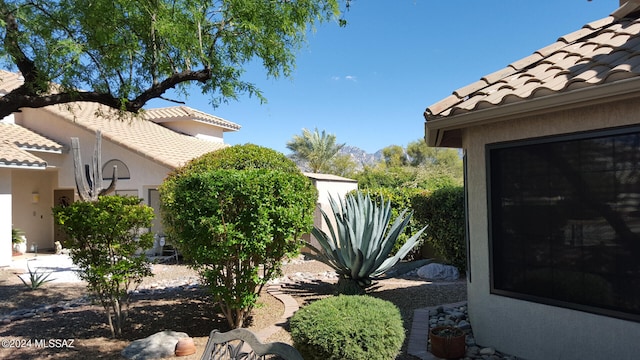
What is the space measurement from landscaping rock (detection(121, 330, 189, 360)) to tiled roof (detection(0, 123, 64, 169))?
11.0 meters

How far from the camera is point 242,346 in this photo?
321cm

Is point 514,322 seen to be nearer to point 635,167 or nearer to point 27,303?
point 635,167

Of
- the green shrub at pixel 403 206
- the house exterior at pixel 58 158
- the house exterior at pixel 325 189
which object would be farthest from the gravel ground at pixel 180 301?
the house exterior at pixel 58 158

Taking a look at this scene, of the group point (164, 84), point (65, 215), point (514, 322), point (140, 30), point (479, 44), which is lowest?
point (514, 322)

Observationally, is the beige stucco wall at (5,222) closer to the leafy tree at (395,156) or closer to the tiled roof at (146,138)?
the tiled roof at (146,138)

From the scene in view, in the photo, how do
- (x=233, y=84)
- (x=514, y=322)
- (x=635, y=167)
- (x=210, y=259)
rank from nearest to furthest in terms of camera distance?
(x=635, y=167) < (x=514, y=322) < (x=210, y=259) < (x=233, y=84)

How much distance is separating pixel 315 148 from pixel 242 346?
35.3 metres

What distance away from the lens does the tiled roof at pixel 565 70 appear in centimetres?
375

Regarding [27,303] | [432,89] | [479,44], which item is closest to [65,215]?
[27,303]

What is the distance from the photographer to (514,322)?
472 centimetres

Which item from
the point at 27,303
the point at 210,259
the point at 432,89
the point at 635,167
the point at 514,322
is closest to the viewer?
the point at 635,167

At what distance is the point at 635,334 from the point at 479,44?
19356 millimetres

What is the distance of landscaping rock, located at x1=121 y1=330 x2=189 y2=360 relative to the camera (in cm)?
501

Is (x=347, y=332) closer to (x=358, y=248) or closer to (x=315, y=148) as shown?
(x=358, y=248)
